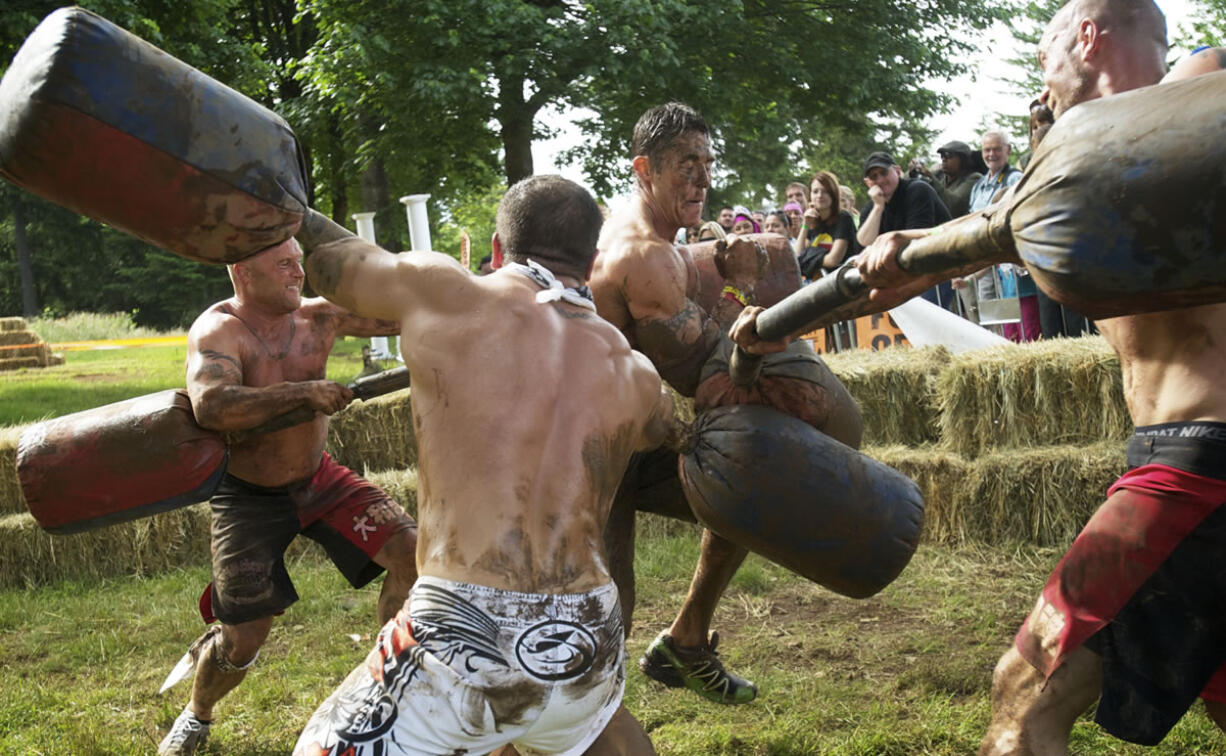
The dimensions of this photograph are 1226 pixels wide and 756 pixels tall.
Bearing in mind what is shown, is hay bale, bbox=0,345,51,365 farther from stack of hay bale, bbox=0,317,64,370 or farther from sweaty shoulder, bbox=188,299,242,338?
sweaty shoulder, bbox=188,299,242,338

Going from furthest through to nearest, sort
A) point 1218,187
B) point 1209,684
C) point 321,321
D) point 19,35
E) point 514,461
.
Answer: point 19,35 < point 321,321 < point 1209,684 < point 514,461 < point 1218,187

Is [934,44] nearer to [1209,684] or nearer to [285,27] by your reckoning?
[285,27]

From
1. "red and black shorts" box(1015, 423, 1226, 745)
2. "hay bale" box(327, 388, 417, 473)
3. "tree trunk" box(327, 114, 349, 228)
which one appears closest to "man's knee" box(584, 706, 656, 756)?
"red and black shorts" box(1015, 423, 1226, 745)

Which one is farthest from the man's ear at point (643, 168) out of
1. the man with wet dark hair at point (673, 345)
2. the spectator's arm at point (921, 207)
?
the spectator's arm at point (921, 207)

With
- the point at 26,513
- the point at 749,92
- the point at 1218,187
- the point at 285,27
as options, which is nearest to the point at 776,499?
the point at 1218,187

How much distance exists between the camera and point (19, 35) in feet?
33.6

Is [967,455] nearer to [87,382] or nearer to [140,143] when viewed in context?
[140,143]

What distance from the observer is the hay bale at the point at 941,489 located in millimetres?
5918

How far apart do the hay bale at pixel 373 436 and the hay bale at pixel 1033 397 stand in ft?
11.2

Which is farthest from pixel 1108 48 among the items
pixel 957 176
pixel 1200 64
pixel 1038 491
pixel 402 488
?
pixel 957 176

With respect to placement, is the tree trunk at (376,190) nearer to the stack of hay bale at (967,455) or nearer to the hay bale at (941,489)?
the stack of hay bale at (967,455)

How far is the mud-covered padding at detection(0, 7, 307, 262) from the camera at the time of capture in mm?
2254

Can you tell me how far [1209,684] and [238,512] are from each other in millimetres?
3116

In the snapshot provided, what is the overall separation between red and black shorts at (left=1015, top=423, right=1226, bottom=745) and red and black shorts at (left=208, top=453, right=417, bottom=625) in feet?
7.91
